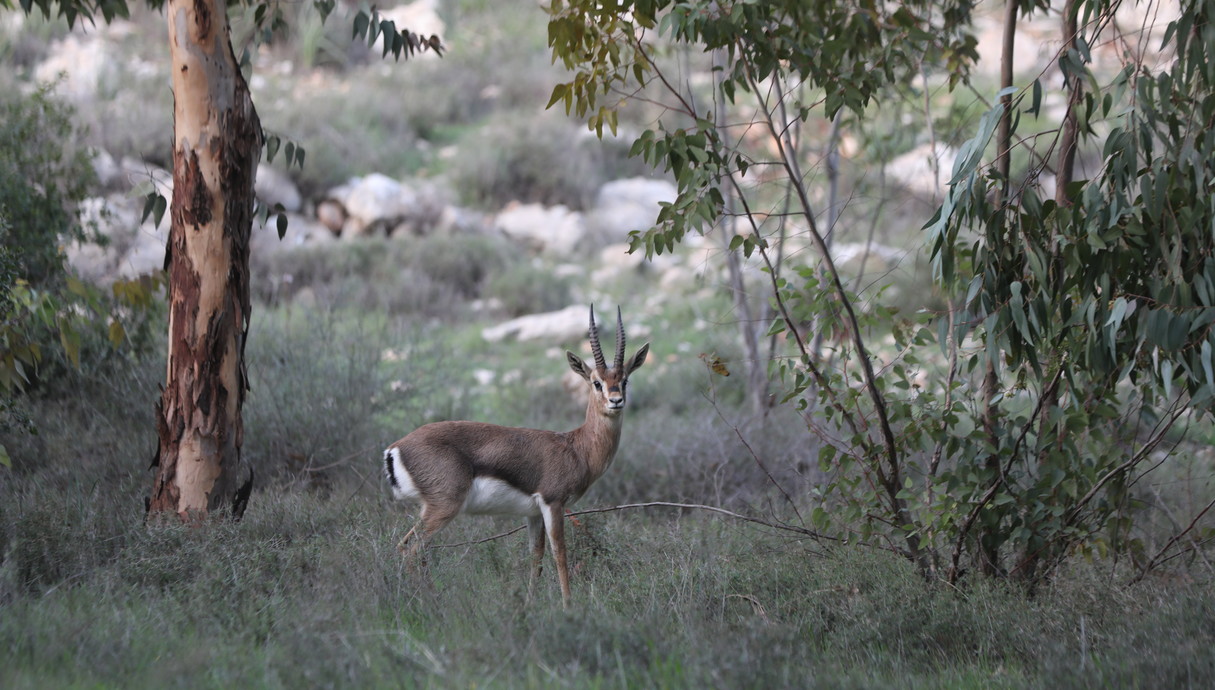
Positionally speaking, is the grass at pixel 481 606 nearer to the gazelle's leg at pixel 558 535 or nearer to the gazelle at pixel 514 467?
the gazelle's leg at pixel 558 535

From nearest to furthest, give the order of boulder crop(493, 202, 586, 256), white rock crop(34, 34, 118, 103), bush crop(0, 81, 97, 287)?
bush crop(0, 81, 97, 287) → boulder crop(493, 202, 586, 256) → white rock crop(34, 34, 118, 103)

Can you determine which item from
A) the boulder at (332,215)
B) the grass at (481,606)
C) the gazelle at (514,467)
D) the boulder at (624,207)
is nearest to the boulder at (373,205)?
the boulder at (332,215)

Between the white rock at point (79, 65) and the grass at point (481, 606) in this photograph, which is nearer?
the grass at point (481, 606)

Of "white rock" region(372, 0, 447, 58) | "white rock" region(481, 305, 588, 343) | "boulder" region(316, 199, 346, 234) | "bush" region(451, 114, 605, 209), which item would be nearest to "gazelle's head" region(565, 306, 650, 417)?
"white rock" region(481, 305, 588, 343)

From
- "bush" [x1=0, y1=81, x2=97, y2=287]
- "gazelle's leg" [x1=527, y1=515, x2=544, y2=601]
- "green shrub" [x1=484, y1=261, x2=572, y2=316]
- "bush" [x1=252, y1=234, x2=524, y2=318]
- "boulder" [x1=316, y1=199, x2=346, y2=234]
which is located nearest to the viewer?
"gazelle's leg" [x1=527, y1=515, x2=544, y2=601]

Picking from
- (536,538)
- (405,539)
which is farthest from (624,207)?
(405,539)

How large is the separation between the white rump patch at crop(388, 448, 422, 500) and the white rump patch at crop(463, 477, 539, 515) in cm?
31

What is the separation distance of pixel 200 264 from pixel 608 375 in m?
2.50

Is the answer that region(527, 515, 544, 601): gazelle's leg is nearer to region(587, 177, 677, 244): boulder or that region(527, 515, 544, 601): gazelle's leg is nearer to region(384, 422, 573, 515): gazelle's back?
region(384, 422, 573, 515): gazelle's back

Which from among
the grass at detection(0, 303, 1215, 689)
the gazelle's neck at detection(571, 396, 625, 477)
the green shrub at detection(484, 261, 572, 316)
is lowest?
the grass at detection(0, 303, 1215, 689)

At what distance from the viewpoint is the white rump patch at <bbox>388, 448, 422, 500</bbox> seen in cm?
630

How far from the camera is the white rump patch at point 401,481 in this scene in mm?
6301

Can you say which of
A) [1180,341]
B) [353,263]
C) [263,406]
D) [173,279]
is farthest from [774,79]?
[353,263]

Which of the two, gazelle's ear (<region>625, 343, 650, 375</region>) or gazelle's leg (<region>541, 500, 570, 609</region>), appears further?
gazelle's ear (<region>625, 343, 650, 375</region>)
